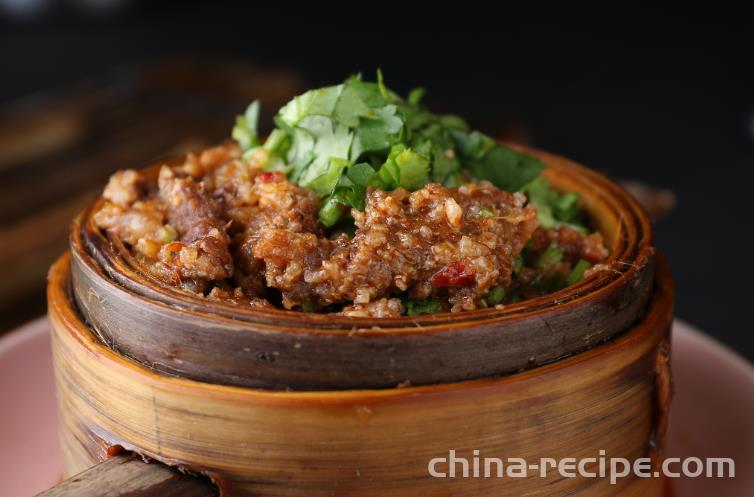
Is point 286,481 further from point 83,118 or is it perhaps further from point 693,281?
point 83,118

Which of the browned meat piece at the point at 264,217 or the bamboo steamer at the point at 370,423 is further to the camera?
the browned meat piece at the point at 264,217

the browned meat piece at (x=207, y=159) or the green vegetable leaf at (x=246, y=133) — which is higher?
the green vegetable leaf at (x=246, y=133)

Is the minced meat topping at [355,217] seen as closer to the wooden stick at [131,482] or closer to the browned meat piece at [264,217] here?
the browned meat piece at [264,217]

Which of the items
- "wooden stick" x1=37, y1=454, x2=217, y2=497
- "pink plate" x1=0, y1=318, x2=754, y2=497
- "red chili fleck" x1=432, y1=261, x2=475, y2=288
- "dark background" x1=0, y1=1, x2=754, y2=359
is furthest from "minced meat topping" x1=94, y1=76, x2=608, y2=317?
"dark background" x1=0, y1=1, x2=754, y2=359

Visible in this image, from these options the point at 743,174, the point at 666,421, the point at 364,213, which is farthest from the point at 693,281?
the point at 364,213

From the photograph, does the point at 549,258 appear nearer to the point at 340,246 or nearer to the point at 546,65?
the point at 340,246

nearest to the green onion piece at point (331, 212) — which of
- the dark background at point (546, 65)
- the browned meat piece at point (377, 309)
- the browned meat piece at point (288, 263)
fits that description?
the browned meat piece at point (288, 263)
